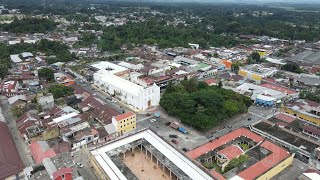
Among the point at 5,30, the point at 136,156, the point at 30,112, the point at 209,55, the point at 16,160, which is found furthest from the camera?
the point at 5,30

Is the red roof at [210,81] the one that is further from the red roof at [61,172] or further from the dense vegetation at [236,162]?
the red roof at [61,172]

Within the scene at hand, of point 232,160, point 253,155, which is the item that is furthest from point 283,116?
point 232,160

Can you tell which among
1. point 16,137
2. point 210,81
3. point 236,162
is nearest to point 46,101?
point 16,137

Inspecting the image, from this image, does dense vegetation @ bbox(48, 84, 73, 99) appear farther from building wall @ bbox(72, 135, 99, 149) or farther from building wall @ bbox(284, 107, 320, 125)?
building wall @ bbox(284, 107, 320, 125)

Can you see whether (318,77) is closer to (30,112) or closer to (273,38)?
(273,38)

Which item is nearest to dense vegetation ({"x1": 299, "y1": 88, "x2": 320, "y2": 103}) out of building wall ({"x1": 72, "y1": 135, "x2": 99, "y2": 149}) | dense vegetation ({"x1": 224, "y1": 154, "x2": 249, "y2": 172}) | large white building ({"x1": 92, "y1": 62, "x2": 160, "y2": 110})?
dense vegetation ({"x1": 224, "y1": 154, "x2": 249, "y2": 172})

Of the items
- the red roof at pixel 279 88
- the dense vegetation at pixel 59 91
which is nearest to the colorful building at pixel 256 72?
the red roof at pixel 279 88

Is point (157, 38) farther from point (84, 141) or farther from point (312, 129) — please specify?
point (312, 129)
